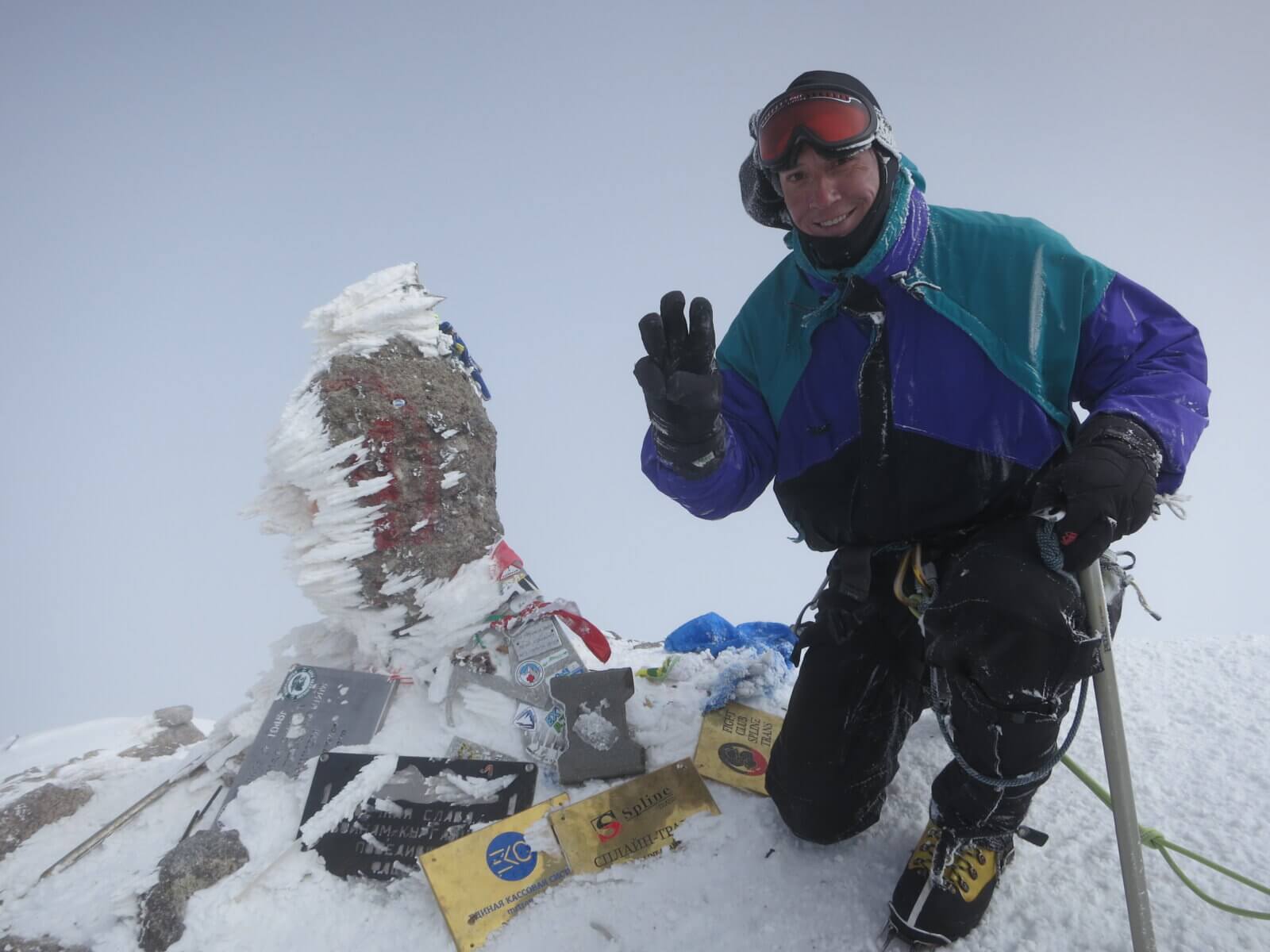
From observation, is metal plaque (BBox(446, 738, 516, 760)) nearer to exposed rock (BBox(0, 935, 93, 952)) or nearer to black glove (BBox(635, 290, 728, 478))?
exposed rock (BBox(0, 935, 93, 952))

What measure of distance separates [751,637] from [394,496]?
6.94 ft

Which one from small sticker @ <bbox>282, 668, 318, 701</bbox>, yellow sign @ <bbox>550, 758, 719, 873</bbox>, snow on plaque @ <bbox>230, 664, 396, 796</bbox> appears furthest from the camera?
small sticker @ <bbox>282, 668, 318, 701</bbox>

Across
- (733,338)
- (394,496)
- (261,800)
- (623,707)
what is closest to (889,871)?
(623,707)

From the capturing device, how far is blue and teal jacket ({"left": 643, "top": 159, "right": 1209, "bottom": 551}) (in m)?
2.16

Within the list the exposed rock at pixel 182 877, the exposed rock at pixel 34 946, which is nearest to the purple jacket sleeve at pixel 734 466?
the exposed rock at pixel 182 877

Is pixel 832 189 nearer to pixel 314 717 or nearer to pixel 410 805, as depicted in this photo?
pixel 410 805

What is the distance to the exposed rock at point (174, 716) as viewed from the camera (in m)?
5.19

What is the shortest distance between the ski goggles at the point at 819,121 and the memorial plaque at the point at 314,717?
3005mm

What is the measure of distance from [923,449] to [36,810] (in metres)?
4.27

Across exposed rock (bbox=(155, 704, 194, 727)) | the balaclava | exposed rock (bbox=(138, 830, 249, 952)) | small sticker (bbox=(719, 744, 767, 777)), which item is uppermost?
the balaclava

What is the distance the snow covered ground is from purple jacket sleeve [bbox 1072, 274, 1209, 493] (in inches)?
46.3

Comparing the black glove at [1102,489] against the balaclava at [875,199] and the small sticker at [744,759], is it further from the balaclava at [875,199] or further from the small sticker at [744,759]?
the small sticker at [744,759]

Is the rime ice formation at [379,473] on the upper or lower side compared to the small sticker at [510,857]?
upper

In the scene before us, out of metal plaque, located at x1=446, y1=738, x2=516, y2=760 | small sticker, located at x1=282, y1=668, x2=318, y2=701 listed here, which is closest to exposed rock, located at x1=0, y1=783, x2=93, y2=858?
small sticker, located at x1=282, y1=668, x2=318, y2=701
